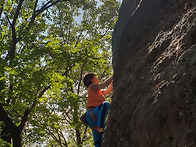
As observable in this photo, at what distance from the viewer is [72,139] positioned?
2878cm

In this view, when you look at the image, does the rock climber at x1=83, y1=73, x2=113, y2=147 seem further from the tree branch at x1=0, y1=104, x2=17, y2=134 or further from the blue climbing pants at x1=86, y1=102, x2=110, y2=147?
the tree branch at x1=0, y1=104, x2=17, y2=134

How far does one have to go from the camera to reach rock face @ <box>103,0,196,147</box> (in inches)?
102

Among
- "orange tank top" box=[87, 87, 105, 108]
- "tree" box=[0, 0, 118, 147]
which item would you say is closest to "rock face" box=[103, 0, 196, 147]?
"orange tank top" box=[87, 87, 105, 108]

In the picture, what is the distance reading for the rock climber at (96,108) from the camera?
4.62 meters

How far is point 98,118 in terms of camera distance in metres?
4.64

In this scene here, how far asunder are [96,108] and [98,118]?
0.25 metres

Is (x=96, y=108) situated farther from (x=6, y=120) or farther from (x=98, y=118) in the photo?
(x=6, y=120)

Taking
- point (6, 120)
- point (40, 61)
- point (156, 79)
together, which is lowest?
point (156, 79)

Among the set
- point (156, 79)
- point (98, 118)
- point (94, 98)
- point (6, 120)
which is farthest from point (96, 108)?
point (6, 120)

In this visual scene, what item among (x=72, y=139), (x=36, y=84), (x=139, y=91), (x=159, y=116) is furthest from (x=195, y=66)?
(x=72, y=139)

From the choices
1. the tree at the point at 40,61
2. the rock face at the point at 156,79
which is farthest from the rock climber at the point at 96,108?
the tree at the point at 40,61

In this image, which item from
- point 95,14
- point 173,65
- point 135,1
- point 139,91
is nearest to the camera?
point 173,65

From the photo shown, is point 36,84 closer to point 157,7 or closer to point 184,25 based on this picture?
point 157,7

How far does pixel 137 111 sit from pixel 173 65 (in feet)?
2.66
